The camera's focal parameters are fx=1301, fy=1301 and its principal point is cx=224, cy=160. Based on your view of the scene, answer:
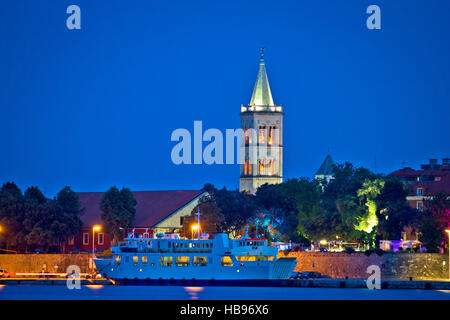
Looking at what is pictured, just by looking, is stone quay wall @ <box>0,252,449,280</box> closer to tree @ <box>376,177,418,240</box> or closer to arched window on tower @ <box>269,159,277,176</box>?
tree @ <box>376,177,418,240</box>

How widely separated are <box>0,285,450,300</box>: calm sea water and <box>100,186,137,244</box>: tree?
23.1 metres

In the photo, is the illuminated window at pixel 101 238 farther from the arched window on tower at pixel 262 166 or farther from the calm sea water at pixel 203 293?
the arched window on tower at pixel 262 166

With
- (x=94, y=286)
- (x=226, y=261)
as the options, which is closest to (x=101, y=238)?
(x=94, y=286)

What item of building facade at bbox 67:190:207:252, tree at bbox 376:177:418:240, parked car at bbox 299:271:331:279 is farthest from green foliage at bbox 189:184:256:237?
parked car at bbox 299:271:331:279

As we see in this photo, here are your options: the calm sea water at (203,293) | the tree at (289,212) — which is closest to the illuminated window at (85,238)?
the tree at (289,212)

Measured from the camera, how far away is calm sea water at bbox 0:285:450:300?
99.4 meters

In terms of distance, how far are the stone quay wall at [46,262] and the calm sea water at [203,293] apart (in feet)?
36.6

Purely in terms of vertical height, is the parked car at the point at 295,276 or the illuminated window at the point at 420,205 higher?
the illuminated window at the point at 420,205

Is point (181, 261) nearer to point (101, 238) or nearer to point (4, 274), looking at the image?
point (4, 274)

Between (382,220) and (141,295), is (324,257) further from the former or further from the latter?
(141,295)

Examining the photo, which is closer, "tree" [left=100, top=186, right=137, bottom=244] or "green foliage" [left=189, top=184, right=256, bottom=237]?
"green foliage" [left=189, top=184, right=256, bottom=237]

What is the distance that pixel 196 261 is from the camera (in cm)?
11056

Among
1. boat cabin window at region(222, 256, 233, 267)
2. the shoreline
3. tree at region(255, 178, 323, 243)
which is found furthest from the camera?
tree at region(255, 178, 323, 243)

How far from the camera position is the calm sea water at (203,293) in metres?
99.4
